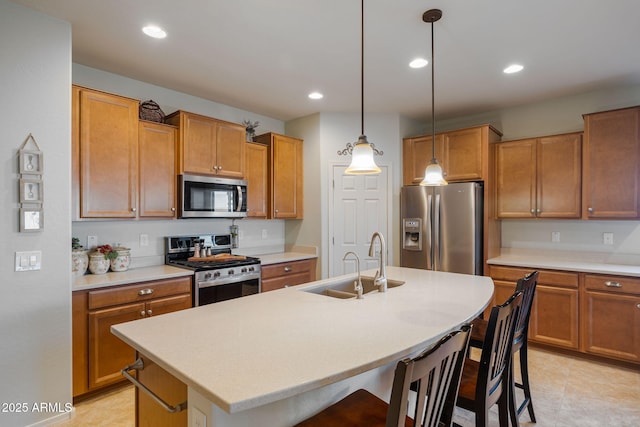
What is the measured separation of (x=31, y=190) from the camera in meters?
2.15

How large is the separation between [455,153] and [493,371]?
113 inches

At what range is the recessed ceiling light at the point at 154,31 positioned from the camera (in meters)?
2.36

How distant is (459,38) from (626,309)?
2680 mm

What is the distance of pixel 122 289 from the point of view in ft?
8.55

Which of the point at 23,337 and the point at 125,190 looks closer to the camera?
the point at 23,337

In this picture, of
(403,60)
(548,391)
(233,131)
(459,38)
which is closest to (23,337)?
(233,131)

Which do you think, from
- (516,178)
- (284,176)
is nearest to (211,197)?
(284,176)

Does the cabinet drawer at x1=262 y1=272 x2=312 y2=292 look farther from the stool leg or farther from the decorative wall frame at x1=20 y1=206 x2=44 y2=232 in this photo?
the stool leg

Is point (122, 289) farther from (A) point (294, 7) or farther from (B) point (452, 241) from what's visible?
(B) point (452, 241)

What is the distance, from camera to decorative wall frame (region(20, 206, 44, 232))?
6.93 feet

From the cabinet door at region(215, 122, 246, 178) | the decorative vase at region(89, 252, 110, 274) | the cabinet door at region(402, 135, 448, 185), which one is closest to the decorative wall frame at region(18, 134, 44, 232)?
the decorative vase at region(89, 252, 110, 274)

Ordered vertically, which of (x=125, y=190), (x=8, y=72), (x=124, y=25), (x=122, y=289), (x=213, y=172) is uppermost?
(x=124, y=25)

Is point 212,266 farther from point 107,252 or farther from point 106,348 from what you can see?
point 106,348

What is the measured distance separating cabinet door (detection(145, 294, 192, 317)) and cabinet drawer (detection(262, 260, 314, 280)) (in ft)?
2.91
